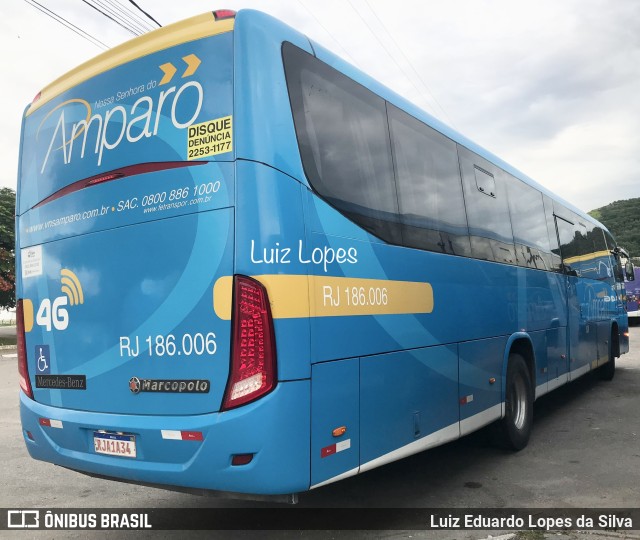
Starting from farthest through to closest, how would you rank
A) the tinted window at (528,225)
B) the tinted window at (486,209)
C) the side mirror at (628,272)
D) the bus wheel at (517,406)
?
the side mirror at (628,272), the tinted window at (528,225), the bus wheel at (517,406), the tinted window at (486,209)

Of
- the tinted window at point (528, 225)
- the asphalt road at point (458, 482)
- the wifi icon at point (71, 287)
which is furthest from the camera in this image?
the tinted window at point (528, 225)

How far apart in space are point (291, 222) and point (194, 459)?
4.84ft

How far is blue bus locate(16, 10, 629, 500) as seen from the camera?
11.8 ft

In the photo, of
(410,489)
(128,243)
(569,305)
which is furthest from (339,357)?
(569,305)

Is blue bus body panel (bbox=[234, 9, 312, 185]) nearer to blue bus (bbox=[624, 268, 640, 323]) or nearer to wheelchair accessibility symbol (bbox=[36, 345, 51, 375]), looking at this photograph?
wheelchair accessibility symbol (bbox=[36, 345, 51, 375])

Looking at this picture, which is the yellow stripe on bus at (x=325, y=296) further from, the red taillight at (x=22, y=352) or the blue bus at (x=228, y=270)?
the red taillight at (x=22, y=352)

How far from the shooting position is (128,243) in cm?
405

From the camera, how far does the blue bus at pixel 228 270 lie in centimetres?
360

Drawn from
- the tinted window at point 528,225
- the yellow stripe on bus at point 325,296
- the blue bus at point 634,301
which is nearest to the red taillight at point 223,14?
the yellow stripe on bus at point 325,296

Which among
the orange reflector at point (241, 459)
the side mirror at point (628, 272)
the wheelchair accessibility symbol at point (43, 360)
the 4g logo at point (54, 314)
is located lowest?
the orange reflector at point (241, 459)

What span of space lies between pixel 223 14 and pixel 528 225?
18.0 feet

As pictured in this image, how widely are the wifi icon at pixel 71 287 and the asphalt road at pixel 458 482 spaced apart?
175 cm

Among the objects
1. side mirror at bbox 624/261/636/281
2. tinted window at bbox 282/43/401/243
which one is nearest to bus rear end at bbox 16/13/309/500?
tinted window at bbox 282/43/401/243

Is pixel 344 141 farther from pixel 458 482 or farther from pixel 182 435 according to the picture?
pixel 458 482
